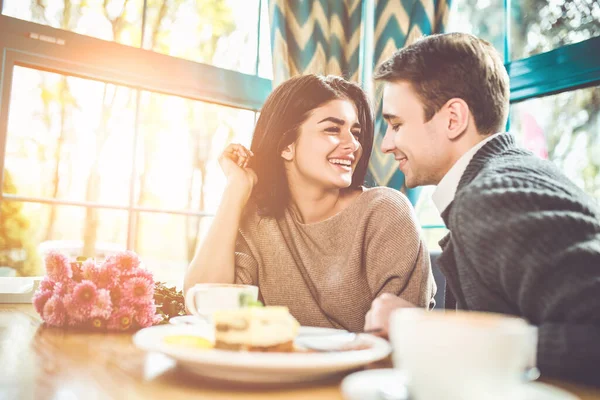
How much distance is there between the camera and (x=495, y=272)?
796 millimetres

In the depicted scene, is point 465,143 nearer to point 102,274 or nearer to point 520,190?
point 520,190

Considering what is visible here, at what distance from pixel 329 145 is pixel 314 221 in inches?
10.3

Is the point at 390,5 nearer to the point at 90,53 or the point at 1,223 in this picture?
the point at 90,53

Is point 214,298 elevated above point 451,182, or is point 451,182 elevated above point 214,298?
point 451,182

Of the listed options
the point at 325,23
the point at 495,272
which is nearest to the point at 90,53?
the point at 325,23

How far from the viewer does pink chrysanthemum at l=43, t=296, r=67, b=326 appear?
96 centimetres

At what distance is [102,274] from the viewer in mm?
1015

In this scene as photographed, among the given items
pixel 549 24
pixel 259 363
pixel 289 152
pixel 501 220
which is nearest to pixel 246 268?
pixel 289 152

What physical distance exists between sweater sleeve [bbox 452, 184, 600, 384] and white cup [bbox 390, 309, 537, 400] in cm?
28

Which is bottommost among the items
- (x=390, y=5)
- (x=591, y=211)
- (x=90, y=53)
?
(x=591, y=211)

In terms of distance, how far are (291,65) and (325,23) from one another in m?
0.30

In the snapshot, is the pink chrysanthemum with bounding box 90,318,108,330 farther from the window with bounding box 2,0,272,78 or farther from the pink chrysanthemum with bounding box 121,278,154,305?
the window with bounding box 2,0,272,78

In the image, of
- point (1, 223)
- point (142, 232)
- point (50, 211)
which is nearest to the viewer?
point (1, 223)

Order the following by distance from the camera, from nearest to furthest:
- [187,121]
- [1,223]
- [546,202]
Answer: [546,202] < [1,223] < [187,121]
